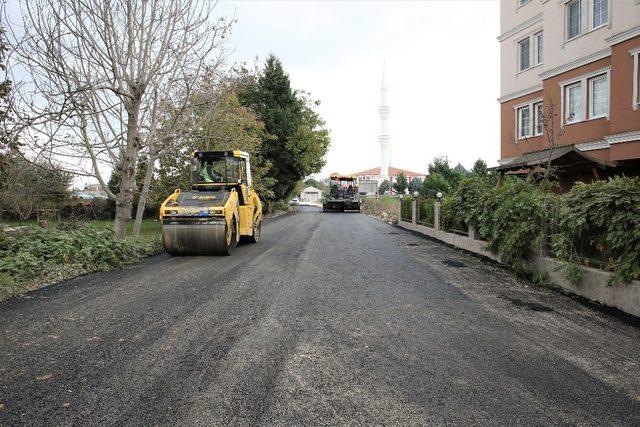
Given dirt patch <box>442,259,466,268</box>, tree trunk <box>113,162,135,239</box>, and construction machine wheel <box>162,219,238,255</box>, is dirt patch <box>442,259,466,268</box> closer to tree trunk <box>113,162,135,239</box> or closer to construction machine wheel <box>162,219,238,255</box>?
construction machine wheel <box>162,219,238,255</box>

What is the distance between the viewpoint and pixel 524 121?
21094 millimetres

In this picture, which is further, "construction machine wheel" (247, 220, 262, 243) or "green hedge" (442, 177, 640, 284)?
"construction machine wheel" (247, 220, 262, 243)

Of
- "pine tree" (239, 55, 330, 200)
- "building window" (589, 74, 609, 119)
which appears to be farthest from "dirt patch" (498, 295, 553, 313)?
"pine tree" (239, 55, 330, 200)

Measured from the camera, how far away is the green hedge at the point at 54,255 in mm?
7242

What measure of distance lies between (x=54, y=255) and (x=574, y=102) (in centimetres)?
1766

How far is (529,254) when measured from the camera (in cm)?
841

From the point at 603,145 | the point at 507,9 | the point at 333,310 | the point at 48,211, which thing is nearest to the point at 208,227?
the point at 333,310

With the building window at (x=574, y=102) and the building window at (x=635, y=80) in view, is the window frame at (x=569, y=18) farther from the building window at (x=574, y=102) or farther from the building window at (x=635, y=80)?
the building window at (x=635, y=80)

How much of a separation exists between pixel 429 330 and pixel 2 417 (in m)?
3.92

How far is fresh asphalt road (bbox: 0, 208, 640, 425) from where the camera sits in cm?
319

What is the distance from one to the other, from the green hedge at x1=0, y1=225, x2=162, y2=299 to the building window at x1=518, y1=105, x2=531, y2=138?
1783 cm

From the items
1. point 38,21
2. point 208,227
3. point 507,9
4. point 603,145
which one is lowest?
point 208,227

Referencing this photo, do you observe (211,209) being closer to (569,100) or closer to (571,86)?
(569,100)

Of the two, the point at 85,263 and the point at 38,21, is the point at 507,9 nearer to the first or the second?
the point at 38,21
